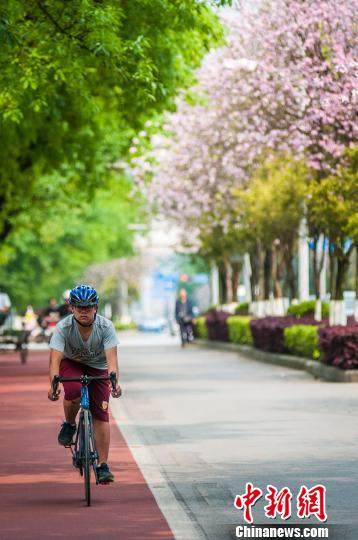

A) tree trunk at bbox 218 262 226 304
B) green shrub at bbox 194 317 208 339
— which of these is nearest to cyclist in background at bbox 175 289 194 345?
green shrub at bbox 194 317 208 339

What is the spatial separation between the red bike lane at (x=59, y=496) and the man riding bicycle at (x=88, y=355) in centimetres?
43

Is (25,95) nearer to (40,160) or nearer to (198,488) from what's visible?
(40,160)

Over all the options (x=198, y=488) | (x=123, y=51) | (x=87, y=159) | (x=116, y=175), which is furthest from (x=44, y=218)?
(x=198, y=488)

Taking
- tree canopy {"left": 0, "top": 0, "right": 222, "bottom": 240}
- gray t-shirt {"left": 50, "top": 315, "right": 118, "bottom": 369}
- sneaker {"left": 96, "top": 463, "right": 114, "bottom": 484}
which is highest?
tree canopy {"left": 0, "top": 0, "right": 222, "bottom": 240}

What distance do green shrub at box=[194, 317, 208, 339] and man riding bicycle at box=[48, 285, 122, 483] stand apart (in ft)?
125

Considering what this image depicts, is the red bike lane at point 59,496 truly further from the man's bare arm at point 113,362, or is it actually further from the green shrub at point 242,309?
the green shrub at point 242,309

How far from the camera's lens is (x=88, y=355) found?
11.6 meters

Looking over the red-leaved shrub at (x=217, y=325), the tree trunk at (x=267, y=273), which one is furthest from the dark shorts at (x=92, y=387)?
the red-leaved shrub at (x=217, y=325)

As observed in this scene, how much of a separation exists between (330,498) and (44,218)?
3798cm

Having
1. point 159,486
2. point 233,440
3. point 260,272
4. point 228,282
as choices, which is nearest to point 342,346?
point 233,440

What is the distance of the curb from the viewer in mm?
25297

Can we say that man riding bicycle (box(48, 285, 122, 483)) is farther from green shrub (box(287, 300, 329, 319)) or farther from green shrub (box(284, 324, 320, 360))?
green shrub (box(287, 300, 329, 319))

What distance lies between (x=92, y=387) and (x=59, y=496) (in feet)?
2.75

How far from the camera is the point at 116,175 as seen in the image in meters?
45.1
